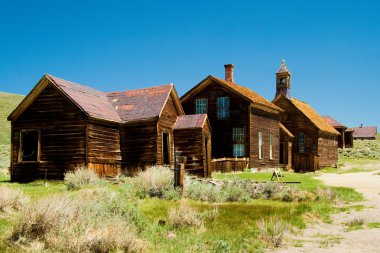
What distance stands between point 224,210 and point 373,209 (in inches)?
208

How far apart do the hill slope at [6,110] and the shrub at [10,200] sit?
59.7m

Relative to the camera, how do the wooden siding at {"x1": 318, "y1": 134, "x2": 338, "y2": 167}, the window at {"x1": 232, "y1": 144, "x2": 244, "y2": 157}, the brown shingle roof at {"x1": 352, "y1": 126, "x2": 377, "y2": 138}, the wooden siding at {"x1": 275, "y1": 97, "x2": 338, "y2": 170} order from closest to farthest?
1. the window at {"x1": 232, "y1": 144, "x2": 244, "y2": 157}
2. the wooden siding at {"x1": 275, "y1": 97, "x2": 338, "y2": 170}
3. the wooden siding at {"x1": 318, "y1": 134, "x2": 338, "y2": 167}
4. the brown shingle roof at {"x1": 352, "y1": 126, "x2": 377, "y2": 138}

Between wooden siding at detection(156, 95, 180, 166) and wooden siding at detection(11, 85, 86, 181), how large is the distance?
172 inches

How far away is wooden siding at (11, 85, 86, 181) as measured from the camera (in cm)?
2192

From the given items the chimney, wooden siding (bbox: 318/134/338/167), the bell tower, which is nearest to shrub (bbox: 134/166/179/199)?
the chimney

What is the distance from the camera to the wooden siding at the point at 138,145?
24.1 metres

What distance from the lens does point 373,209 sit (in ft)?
47.8

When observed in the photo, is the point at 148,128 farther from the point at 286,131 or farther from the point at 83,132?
the point at 286,131

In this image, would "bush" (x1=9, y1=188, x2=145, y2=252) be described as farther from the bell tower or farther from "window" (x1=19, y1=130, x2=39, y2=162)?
the bell tower

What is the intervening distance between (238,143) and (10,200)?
937 inches

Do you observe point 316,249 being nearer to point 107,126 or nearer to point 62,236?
point 62,236

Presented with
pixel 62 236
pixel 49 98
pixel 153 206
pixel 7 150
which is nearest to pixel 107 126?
pixel 49 98

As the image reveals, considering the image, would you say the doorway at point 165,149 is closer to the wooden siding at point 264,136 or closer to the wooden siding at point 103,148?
the wooden siding at point 103,148

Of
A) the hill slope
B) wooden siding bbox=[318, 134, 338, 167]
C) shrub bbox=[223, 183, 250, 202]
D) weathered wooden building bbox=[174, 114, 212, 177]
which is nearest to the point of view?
shrub bbox=[223, 183, 250, 202]
